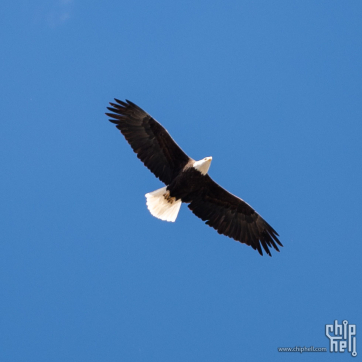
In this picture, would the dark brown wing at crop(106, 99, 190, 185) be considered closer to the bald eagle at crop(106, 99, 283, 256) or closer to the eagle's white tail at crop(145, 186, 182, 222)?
the bald eagle at crop(106, 99, 283, 256)

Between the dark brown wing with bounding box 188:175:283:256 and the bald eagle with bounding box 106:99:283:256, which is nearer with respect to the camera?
the bald eagle with bounding box 106:99:283:256

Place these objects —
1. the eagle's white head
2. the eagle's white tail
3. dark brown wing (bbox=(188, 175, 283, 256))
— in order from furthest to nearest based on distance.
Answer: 1. dark brown wing (bbox=(188, 175, 283, 256))
2. the eagle's white tail
3. the eagle's white head

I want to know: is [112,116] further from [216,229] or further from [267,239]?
[267,239]

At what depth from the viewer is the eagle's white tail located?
397 inches

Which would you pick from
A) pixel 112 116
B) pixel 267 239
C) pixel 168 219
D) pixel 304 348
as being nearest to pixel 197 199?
pixel 168 219

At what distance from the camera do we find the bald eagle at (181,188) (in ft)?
32.0

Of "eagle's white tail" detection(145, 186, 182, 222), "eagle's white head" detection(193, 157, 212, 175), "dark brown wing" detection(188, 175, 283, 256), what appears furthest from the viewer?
"dark brown wing" detection(188, 175, 283, 256)

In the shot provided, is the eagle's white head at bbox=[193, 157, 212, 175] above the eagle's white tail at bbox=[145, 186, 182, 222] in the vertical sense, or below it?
above

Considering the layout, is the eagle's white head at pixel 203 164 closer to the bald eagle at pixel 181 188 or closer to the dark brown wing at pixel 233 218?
the bald eagle at pixel 181 188

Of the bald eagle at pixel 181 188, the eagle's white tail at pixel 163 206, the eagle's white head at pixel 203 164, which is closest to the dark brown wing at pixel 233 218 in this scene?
the bald eagle at pixel 181 188

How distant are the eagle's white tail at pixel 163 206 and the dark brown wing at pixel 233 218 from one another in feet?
1.11

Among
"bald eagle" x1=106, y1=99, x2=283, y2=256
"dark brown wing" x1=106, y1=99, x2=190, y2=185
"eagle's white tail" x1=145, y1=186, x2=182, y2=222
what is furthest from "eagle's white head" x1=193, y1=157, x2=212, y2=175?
"eagle's white tail" x1=145, y1=186, x2=182, y2=222

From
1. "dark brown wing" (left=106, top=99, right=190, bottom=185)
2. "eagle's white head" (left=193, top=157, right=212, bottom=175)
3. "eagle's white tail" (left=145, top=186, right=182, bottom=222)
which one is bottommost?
"eagle's white tail" (left=145, top=186, right=182, bottom=222)

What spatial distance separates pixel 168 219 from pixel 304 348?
3.37 meters
